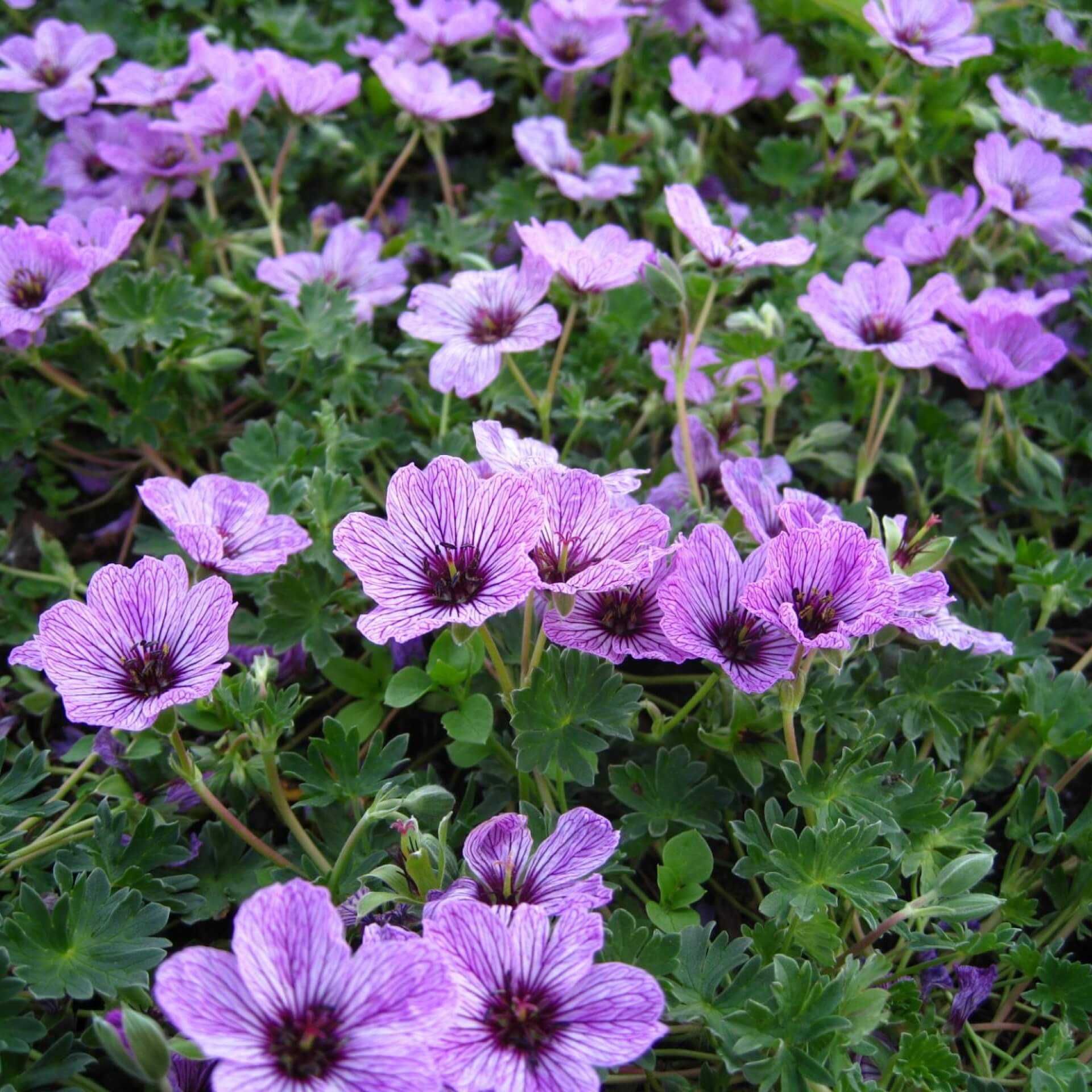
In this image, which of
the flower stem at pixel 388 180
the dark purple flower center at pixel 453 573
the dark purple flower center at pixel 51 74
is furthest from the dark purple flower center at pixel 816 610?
the dark purple flower center at pixel 51 74

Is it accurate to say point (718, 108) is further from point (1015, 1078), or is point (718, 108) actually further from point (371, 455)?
point (1015, 1078)

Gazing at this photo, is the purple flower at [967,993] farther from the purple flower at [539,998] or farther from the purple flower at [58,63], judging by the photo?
the purple flower at [58,63]

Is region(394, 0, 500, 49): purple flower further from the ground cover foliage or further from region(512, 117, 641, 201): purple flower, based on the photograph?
region(512, 117, 641, 201): purple flower

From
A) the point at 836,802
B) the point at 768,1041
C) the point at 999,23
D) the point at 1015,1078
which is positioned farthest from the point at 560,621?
the point at 999,23

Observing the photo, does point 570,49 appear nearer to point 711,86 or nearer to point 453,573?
point 711,86

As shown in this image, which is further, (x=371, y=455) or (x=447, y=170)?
(x=447, y=170)

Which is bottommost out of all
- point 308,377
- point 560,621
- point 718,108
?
point 308,377

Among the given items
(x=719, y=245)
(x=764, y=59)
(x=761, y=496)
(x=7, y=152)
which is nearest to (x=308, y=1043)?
(x=761, y=496)
